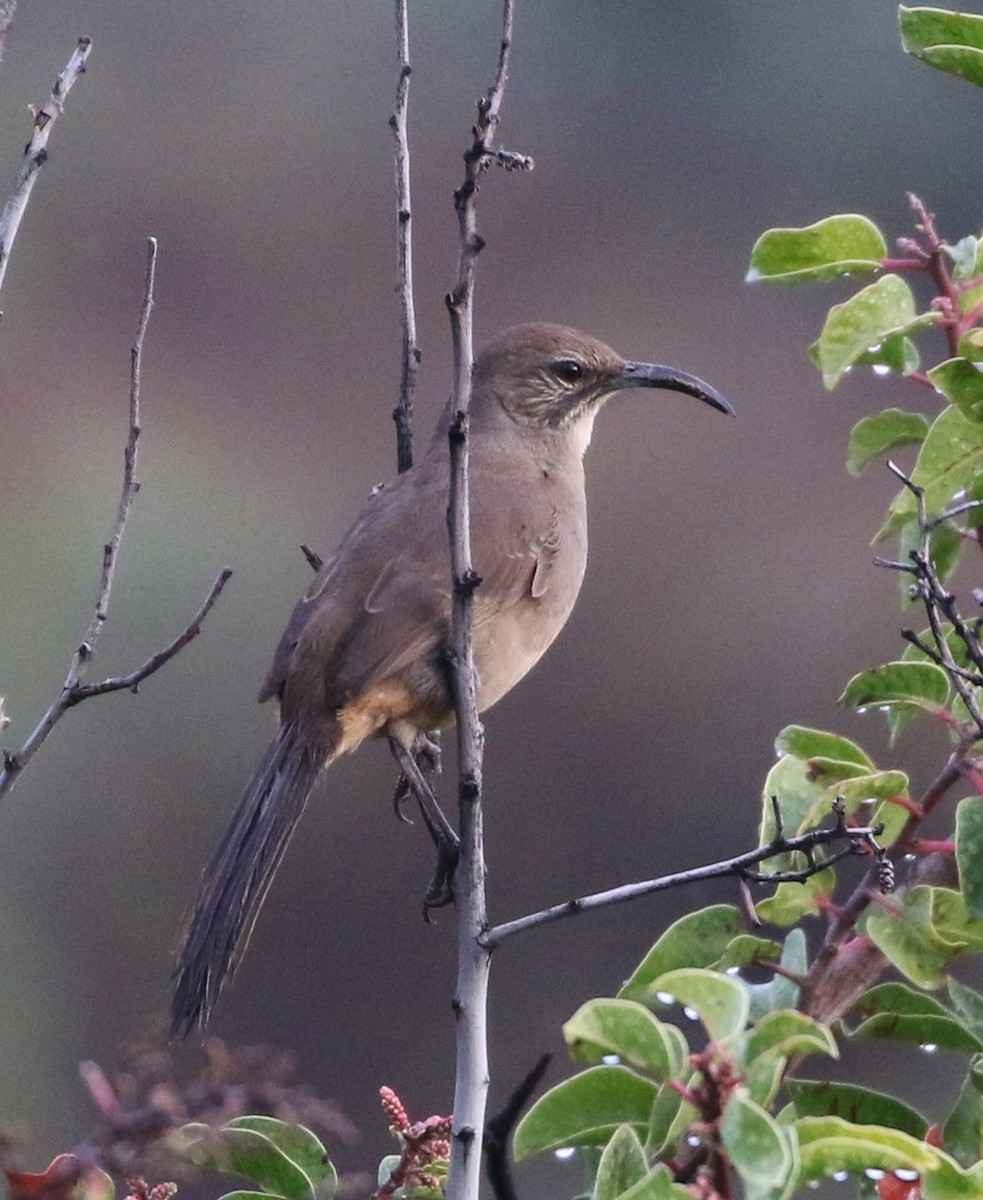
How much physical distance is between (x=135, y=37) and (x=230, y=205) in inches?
37.6

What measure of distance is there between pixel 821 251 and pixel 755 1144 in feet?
4.02

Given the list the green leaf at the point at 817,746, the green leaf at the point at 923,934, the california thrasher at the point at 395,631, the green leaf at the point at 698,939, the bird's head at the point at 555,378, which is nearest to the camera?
the green leaf at the point at 923,934

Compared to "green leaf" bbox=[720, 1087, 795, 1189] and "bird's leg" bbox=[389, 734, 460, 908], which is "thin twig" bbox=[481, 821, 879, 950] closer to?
"green leaf" bbox=[720, 1087, 795, 1189]

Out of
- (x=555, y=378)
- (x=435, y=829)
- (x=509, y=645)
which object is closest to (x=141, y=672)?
(x=435, y=829)

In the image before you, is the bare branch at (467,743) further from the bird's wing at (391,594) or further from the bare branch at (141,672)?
the bird's wing at (391,594)

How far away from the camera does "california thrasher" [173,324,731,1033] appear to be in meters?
3.04

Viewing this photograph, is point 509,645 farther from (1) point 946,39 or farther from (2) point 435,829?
(1) point 946,39

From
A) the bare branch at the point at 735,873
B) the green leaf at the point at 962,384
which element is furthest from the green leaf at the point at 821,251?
the bare branch at the point at 735,873

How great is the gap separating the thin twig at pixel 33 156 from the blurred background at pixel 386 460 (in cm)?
388

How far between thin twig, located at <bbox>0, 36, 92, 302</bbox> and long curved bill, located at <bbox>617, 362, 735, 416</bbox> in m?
1.81

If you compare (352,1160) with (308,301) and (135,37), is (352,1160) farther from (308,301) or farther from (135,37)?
(135,37)

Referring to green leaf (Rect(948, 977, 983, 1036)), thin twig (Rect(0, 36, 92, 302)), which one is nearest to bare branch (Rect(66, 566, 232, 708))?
thin twig (Rect(0, 36, 92, 302))

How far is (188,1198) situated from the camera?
665 cm

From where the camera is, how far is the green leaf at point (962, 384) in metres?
2.09
